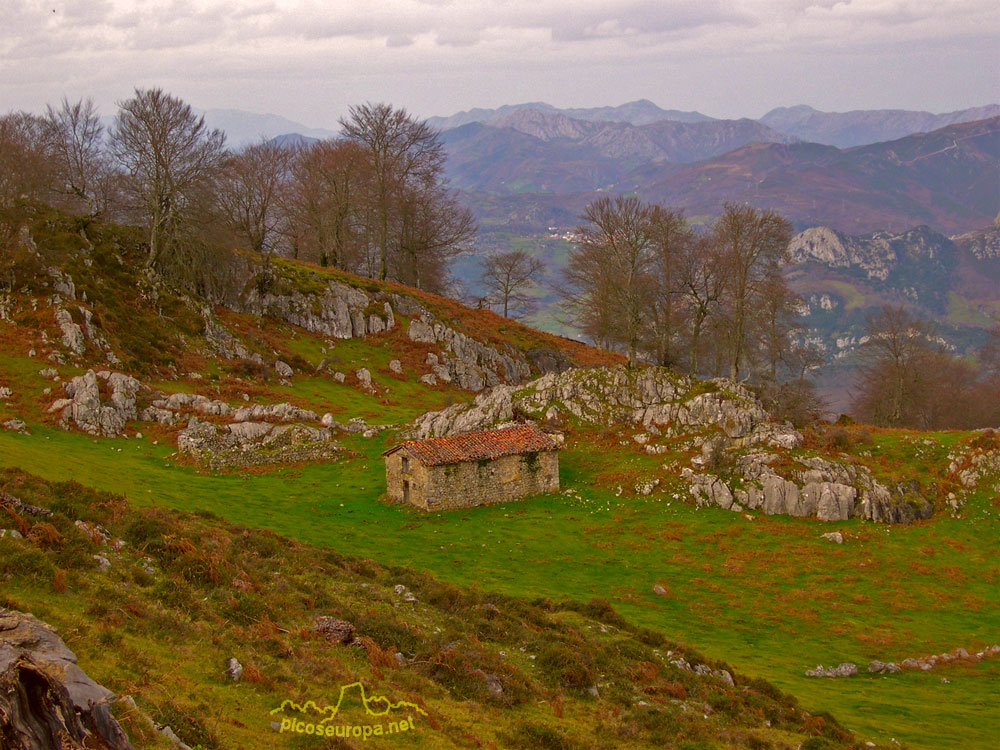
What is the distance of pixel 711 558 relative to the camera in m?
37.1

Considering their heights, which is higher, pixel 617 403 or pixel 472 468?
pixel 617 403

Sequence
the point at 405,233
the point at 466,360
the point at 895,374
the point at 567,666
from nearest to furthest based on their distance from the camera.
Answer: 1. the point at 567,666
2. the point at 895,374
3. the point at 466,360
4. the point at 405,233

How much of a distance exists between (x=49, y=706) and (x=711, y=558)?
32246 millimetres

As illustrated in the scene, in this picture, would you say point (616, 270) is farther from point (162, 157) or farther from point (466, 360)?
point (162, 157)

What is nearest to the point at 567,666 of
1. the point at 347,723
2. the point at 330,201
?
the point at 347,723

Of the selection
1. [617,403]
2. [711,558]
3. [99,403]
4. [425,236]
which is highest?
[425,236]

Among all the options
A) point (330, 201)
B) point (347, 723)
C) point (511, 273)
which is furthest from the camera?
point (511, 273)

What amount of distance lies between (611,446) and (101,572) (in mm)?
35473

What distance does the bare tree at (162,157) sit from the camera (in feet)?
194

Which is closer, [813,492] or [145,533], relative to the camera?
[145,533]

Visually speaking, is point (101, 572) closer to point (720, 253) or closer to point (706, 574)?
point (706, 574)

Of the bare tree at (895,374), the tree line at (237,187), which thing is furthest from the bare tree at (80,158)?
the bare tree at (895,374)

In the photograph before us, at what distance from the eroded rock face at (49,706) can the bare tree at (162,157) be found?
185 ft

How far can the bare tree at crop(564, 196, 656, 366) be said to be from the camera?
189 ft
